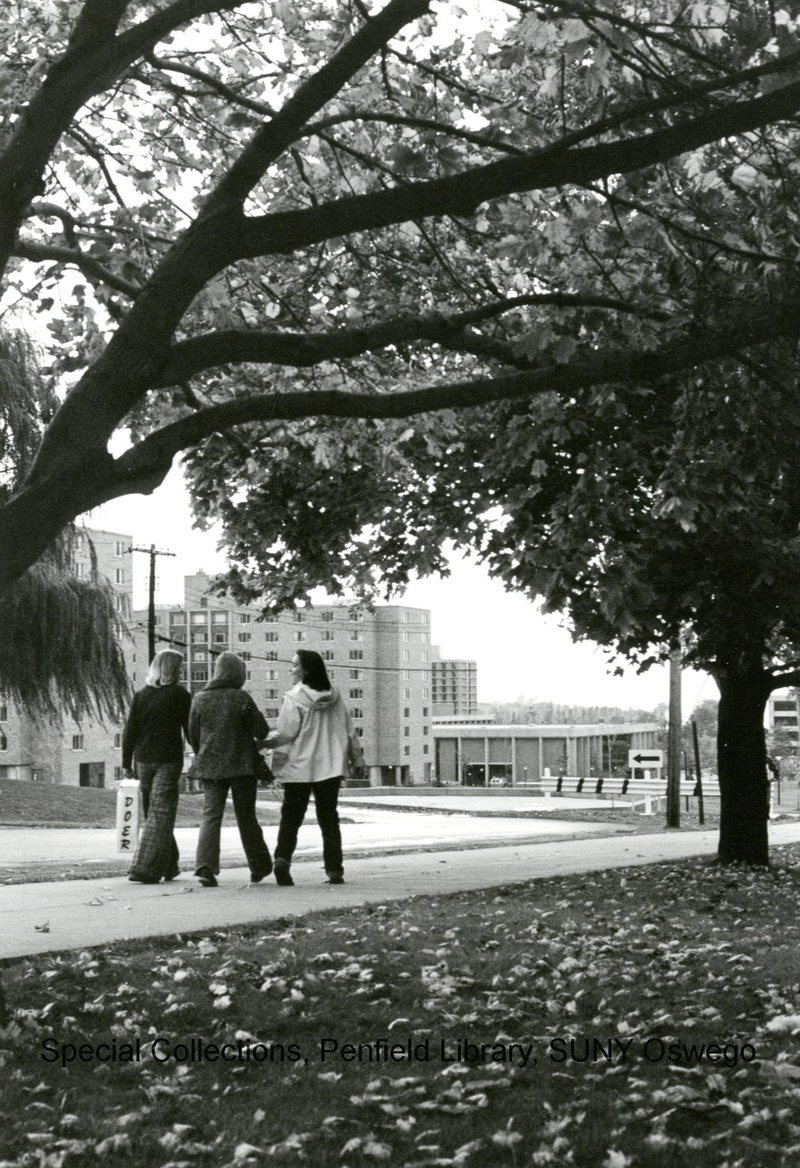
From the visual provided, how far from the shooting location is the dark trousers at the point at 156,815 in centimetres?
1029

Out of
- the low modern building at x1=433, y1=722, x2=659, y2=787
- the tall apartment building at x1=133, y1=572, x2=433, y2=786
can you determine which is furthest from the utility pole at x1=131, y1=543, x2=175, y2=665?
the low modern building at x1=433, y1=722, x2=659, y2=787

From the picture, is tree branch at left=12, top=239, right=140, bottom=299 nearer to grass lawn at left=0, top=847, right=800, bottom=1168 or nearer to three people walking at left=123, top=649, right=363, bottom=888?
three people walking at left=123, top=649, right=363, bottom=888

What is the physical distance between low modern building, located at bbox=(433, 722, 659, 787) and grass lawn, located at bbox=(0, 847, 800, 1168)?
145 meters

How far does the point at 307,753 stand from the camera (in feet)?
35.4

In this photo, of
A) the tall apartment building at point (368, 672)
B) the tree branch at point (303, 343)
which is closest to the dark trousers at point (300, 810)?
the tree branch at point (303, 343)

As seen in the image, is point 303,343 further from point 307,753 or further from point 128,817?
point 128,817

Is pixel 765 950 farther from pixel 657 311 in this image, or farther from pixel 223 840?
pixel 223 840

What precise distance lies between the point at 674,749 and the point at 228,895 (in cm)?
2066

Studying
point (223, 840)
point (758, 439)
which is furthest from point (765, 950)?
point (223, 840)

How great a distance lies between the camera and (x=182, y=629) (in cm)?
12850

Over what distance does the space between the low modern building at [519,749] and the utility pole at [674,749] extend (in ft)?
403

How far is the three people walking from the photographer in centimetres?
1055

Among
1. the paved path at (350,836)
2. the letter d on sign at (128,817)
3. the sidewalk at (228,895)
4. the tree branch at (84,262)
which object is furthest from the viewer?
the paved path at (350,836)

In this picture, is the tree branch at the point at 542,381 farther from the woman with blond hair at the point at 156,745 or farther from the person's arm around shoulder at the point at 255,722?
the person's arm around shoulder at the point at 255,722
